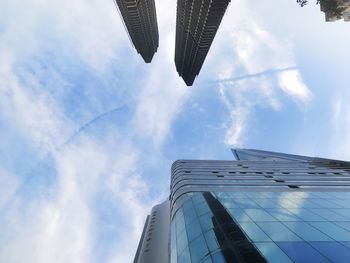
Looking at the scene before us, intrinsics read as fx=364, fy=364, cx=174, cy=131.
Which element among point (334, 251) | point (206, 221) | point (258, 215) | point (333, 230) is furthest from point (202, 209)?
point (334, 251)

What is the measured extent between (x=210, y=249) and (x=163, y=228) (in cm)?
3999

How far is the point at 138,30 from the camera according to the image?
189500 millimetres

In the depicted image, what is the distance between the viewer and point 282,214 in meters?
27.6

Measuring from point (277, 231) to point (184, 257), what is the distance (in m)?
6.45

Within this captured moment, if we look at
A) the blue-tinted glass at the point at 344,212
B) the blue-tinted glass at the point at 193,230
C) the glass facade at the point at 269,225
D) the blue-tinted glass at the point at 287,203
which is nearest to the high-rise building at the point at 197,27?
the glass facade at the point at 269,225

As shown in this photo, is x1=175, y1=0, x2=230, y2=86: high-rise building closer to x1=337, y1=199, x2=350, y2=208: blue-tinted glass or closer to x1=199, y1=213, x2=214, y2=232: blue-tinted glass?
x1=337, y1=199, x2=350, y2=208: blue-tinted glass

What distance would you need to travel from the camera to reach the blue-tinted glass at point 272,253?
19.5m

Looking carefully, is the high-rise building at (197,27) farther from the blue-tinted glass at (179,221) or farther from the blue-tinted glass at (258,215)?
the blue-tinted glass at (258,215)

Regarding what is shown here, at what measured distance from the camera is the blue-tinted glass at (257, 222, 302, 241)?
22328 mm

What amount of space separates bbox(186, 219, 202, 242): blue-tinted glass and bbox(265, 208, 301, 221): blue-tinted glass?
570cm

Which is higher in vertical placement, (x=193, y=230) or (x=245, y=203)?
(x=245, y=203)

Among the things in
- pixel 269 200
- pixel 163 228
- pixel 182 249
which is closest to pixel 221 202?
pixel 269 200

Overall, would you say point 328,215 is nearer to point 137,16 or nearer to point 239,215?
point 239,215

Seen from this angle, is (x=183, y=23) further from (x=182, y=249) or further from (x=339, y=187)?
(x=182, y=249)
